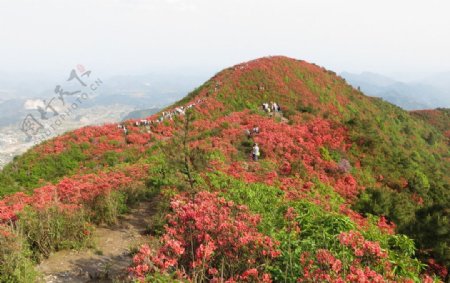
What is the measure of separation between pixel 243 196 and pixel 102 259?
5.31 meters

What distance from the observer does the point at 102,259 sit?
9.36 m

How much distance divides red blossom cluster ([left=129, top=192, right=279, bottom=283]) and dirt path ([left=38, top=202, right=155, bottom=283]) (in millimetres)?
1560

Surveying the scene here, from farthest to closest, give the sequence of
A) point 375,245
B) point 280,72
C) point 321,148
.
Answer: point 280,72 → point 321,148 → point 375,245

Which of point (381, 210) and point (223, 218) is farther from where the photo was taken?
point (381, 210)

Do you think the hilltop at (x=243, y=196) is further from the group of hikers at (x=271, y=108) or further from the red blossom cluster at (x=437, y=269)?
the group of hikers at (x=271, y=108)

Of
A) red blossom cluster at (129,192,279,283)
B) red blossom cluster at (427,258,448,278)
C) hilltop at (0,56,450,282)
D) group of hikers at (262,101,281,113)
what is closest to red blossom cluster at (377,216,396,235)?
hilltop at (0,56,450,282)

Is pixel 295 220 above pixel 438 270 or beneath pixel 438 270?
above

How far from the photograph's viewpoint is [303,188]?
17.4 meters

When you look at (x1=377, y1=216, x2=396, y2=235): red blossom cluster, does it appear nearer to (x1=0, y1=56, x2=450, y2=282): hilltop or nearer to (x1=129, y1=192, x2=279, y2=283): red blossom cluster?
(x1=0, y1=56, x2=450, y2=282): hilltop

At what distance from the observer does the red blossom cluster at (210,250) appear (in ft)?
19.5

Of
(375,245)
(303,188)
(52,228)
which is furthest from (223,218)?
(303,188)

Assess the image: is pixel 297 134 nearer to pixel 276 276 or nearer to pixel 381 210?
pixel 381 210

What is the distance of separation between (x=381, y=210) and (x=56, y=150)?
23.2m

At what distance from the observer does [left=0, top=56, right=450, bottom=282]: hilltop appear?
661 cm
